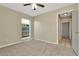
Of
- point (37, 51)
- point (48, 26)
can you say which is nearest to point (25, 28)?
point (48, 26)

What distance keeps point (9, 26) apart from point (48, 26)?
8.90 ft

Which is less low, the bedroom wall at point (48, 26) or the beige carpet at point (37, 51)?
the bedroom wall at point (48, 26)

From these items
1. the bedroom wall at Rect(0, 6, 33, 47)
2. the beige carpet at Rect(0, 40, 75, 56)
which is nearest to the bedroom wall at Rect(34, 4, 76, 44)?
the beige carpet at Rect(0, 40, 75, 56)

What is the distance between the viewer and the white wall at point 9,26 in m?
→ 5.12

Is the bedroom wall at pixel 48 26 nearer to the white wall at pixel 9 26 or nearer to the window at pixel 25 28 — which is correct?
the window at pixel 25 28

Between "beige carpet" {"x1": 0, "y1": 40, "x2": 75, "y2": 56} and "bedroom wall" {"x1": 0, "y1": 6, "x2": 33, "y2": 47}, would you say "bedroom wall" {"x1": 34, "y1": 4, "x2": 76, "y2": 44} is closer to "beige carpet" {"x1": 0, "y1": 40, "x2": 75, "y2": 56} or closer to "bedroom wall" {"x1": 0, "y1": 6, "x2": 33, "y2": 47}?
"beige carpet" {"x1": 0, "y1": 40, "x2": 75, "y2": 56}

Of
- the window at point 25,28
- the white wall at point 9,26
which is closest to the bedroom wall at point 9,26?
the white wall at point 9,26

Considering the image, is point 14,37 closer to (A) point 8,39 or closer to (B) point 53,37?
(A) point 8,39

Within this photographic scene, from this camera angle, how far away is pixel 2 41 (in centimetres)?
511

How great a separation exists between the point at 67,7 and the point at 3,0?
Answer: 428cm

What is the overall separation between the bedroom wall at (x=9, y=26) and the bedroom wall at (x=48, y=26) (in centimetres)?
182

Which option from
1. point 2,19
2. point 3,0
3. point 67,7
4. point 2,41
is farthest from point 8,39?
point 3,0

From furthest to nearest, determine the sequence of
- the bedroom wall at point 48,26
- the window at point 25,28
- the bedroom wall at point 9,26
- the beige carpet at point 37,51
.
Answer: the window at point 25,28
the bedroom wall at point 48,26
the bedroom wall at point 9,26
the beige carpet at point 37,51

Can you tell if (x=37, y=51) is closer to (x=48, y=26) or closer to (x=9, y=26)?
(x=9, y=26)
